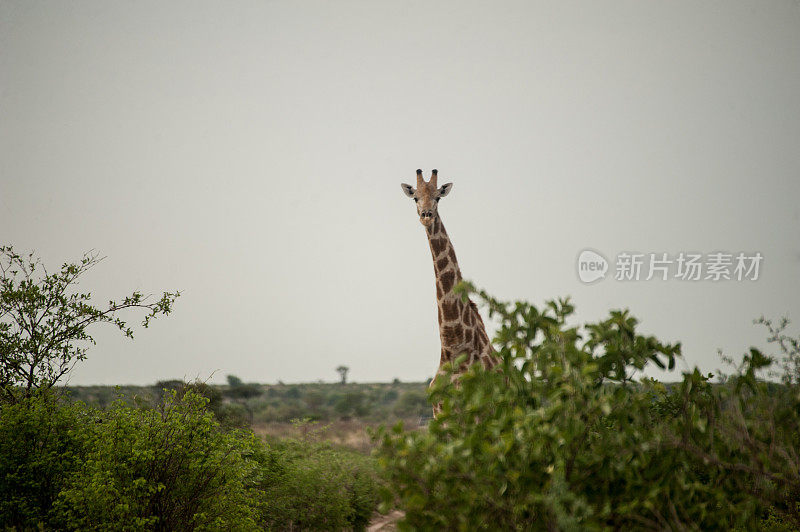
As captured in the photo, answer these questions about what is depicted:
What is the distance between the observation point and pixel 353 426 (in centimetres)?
3297

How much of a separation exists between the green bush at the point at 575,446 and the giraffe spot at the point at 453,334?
464cm

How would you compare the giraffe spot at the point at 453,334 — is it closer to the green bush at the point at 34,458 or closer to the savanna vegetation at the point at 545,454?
the savanna vegetation at the point at 545,454

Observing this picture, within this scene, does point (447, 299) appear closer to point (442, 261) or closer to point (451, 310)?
point (451, 310)

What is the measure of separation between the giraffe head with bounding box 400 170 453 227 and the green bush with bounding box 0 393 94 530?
5.54m

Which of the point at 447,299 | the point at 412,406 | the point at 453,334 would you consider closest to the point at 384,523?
the point at 453,334

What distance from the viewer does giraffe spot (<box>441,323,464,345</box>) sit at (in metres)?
8.73

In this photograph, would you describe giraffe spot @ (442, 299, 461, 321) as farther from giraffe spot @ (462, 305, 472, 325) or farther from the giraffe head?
the giraffe head

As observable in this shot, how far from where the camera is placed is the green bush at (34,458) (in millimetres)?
6926

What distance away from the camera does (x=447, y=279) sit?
9.30 meters

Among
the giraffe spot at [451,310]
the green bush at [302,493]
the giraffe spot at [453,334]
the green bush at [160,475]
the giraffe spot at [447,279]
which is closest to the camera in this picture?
the green bush at [160,475]

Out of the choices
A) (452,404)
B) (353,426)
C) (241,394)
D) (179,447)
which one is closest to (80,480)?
(179,447)

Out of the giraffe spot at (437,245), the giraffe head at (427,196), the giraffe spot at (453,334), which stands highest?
the giraffe head at (427,196)

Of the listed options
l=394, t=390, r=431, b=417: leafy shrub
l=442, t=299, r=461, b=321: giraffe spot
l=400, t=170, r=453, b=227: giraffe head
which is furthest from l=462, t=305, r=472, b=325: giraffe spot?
l=394, t=390, r=431, b=417: leafy shrub

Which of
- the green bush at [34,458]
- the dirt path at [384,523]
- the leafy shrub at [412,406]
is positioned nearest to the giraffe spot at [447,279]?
the green bush at [34,458]
